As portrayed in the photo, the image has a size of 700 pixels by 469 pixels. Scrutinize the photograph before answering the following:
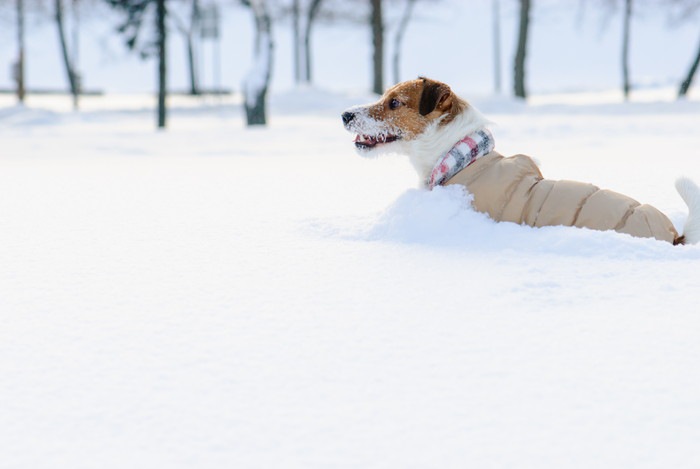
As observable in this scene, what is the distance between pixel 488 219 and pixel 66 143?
33.3ft

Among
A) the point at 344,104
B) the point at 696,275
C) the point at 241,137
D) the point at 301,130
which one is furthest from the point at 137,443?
the point at 344,104

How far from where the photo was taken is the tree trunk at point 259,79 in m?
15.3

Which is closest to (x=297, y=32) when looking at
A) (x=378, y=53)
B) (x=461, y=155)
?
(x=378, y=53)

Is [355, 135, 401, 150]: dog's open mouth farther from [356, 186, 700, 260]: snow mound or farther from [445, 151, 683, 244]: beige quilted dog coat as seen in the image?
[445, 151, 683, 244]: beige quilted dog coat

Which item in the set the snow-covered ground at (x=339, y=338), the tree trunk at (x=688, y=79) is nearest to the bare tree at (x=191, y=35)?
the tree trunk at (x=688, y=79)

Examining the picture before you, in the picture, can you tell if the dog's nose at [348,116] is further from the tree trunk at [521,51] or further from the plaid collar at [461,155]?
the tree trunk at [521,51]

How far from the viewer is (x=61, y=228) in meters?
4.57

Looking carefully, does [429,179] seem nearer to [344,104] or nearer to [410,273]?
[410,273]

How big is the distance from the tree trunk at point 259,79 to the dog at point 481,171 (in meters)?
11.2

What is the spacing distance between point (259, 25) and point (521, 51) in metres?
10.0

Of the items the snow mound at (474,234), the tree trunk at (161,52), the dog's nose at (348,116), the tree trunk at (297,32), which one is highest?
the tree trunk at (297,32)

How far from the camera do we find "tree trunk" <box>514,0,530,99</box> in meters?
21.9

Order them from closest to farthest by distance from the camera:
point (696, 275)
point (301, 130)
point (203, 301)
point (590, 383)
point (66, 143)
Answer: point (590, 383) < point (203, 301) < point (696, 275) < point (66, 143) < point (301, 130)

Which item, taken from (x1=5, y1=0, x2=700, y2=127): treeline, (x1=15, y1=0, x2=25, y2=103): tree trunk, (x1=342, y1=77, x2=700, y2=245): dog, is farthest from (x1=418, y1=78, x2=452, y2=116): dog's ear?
(x1=15, y1=0, x2=25, y2=103): tree trunk
